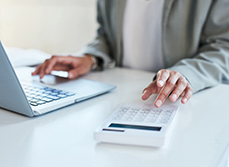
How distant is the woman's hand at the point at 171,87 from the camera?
62 cm

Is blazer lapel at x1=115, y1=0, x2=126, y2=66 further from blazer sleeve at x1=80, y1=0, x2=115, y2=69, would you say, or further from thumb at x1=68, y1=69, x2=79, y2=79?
thumb at x1=68, y1=69, x2=79, y2=79

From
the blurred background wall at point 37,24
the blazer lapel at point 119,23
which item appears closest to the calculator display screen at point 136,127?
the blurred background wall at point 37,24

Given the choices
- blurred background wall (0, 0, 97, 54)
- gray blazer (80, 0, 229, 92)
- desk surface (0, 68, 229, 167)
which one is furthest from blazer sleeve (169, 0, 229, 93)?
blurred background wall (0, 0, 97, 54)

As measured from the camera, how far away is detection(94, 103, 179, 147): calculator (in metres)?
0.42

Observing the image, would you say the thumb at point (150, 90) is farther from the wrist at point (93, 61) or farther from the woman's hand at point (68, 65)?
the wrist at point (93, 61)

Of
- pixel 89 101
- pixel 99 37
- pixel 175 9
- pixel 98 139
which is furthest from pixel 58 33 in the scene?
pixel 98 139

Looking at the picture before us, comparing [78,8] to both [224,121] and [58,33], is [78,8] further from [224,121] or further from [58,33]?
[224,121]

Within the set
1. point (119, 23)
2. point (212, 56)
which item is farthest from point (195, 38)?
point (119, 23)

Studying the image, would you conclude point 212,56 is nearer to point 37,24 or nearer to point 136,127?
point 136,127

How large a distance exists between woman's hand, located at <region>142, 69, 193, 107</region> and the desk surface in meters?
0.03

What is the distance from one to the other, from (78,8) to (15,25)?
116 centimetres

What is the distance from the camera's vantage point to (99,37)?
1232 millimetres

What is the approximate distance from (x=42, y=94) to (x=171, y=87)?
0.31m

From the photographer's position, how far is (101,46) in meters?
1.17
